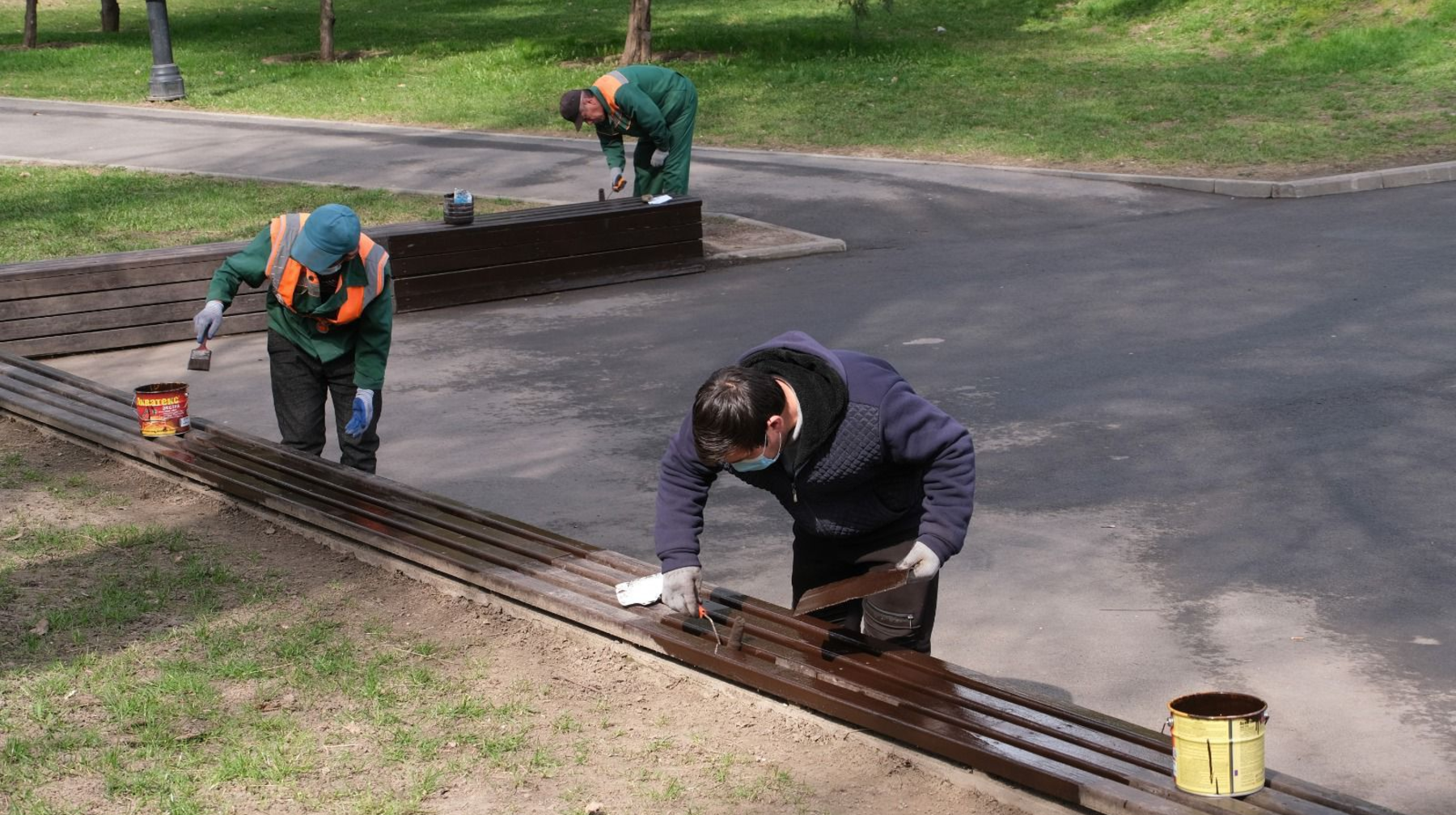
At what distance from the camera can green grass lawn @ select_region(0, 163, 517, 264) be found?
13.4 metres

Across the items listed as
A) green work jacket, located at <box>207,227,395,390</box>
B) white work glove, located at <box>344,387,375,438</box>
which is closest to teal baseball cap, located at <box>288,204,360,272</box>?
green work jacket, located at <box>207,227,395,390</box>

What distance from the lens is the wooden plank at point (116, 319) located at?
1063cm

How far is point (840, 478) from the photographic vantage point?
4191 mm

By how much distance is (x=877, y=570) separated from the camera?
4344mm

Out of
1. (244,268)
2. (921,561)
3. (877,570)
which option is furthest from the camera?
(244,268)

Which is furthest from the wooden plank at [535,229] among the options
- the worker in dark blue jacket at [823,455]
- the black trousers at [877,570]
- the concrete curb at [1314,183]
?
the worker in dark blue jacket at [823,455]

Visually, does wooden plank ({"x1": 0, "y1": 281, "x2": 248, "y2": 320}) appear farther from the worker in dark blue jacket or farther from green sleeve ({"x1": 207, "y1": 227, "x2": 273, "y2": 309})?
the worker in dark blue jacket

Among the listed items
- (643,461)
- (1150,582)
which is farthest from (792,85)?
(1150,582)

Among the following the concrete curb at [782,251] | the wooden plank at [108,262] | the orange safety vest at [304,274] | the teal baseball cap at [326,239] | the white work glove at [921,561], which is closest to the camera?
the white work glove at [921,561]

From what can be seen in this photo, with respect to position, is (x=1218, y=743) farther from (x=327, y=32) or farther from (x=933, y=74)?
(x=327, y=32)

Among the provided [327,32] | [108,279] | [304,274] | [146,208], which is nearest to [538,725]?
[304,274]

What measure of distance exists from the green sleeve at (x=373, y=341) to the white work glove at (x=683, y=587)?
3065mm

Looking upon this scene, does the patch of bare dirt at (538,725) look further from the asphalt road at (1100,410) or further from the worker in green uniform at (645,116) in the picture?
the worker in green uniform at (645,116)

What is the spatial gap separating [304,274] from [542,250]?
20.0ft
